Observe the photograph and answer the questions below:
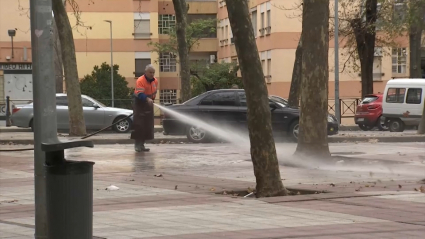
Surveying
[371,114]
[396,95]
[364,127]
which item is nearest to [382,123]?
[371,114]

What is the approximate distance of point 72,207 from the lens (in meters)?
6.12

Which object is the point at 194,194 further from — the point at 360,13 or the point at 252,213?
the point at 360,13

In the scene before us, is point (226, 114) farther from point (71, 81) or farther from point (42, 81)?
point (42, 81)

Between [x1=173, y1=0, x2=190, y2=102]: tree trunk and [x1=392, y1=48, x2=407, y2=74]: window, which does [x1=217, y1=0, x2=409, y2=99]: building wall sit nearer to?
[x1=392, y1=48, x2=407, y2=74]: window

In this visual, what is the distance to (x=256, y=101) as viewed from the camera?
11.5 meters

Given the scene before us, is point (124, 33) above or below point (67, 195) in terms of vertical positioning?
above

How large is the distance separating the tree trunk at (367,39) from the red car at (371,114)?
4.48m

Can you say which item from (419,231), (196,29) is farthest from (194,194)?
(196,29)

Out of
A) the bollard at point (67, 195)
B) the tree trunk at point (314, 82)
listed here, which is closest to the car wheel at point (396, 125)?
the tree trunk at point (314, 82)

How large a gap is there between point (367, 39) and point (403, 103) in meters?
7.33

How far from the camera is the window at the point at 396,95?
3703cm

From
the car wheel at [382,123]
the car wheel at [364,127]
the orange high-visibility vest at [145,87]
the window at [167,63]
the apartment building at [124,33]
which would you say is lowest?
the car wheel at [364,127]

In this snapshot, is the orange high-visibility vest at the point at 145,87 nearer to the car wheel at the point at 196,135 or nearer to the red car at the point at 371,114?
the car wheel at the point at 196,135

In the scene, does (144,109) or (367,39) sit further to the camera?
(367,39)
